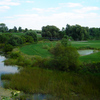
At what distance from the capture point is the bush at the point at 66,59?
692 inches

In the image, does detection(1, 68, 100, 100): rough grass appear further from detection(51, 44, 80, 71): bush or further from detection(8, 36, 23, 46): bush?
detection(8, 36, 23, 46): bush

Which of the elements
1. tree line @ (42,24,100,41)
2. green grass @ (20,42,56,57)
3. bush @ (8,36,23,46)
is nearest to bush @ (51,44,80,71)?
green grass @ (20,42,56,57)

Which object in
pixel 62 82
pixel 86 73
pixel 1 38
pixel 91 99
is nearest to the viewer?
pixel 91 99

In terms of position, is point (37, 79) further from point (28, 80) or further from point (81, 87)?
point (81, 87)

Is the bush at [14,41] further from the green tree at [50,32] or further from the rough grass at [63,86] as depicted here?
the green tree at [50,32]

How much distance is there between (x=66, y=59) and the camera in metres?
17.5

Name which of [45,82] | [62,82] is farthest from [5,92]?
[62,82]

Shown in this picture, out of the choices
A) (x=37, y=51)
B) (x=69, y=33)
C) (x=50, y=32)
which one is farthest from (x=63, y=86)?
(x=69, y=33)

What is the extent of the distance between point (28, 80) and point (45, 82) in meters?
1.90

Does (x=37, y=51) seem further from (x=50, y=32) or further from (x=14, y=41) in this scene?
(x=50, y=32)

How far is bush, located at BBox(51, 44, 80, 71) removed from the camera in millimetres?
17578

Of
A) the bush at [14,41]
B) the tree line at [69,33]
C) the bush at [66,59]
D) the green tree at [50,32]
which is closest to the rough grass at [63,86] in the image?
the bush at [66,59]

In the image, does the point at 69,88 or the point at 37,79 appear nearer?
the point at 69,88

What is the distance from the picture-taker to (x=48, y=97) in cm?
1096
